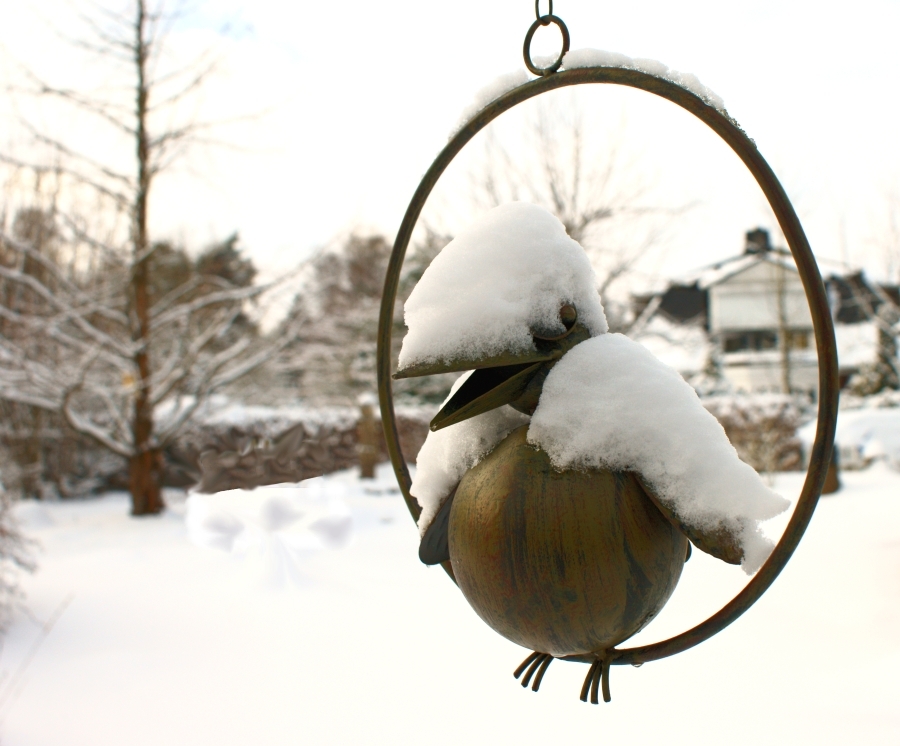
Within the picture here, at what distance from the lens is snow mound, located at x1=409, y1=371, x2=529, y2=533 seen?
3.10 ft

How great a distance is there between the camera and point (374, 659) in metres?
3.47

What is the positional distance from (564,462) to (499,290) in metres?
0.23

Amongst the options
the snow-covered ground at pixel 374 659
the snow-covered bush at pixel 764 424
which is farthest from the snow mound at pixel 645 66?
the snow-covered bush at pixel 764 424

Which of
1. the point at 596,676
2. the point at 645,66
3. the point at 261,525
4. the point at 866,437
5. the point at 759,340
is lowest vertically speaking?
the point at 866,437

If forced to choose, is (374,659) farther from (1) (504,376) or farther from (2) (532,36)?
(2) (532,36)

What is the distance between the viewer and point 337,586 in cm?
456

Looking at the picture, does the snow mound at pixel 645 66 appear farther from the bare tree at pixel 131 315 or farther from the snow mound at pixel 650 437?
the bare tree at pixel 131 315

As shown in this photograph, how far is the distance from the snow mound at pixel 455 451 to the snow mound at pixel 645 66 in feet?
1.46

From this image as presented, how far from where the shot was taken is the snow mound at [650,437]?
732 millimetres

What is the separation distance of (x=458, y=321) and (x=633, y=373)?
226 millimetres

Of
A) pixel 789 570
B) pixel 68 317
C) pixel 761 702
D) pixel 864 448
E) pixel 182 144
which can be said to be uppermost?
pixel 182 144

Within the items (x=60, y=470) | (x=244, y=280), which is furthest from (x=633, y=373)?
(x=244, y=280)

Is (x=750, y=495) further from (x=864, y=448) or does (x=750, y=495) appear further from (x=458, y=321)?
(x=864, y=448)

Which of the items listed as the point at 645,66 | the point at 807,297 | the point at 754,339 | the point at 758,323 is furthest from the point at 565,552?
the point at 754,339
